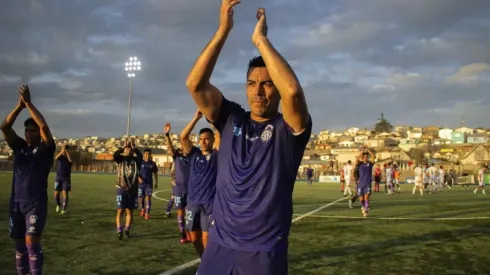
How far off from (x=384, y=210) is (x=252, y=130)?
16.9 meters

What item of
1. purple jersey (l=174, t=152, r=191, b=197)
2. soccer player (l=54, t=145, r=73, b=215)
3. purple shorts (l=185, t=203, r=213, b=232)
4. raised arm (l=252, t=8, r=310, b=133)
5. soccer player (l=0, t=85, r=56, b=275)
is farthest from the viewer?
soccer player (l=54, t=145, r=73, b=215)

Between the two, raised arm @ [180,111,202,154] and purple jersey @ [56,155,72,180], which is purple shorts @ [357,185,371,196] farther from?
purple jersey @ [56,155,72,180]

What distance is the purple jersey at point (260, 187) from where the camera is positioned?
2.94 metres

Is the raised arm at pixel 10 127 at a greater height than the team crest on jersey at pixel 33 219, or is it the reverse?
the raised arm at pixel 10 127

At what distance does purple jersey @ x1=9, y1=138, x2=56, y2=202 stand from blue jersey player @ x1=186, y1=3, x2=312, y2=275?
14.6 ft

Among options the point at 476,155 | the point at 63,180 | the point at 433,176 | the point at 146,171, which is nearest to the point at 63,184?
the point at 63,180

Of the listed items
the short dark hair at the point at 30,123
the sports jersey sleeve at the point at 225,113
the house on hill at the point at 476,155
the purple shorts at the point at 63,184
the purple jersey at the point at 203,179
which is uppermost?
the house on hill at the point at 476,155

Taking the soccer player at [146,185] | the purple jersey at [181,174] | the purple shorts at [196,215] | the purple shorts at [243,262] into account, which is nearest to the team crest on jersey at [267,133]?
the purple shorts at [243,262]

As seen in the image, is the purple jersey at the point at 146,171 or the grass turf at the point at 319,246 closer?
the grass turf at the point at 319,246

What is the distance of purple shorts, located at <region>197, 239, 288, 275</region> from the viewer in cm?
286

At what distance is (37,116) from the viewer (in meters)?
6.07

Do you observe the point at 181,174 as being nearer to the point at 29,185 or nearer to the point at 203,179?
the point at 203,179

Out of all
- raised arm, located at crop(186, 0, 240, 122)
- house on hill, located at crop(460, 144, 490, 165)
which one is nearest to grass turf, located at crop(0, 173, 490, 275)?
raised arm, located at crop(186, 0, 240, 122)

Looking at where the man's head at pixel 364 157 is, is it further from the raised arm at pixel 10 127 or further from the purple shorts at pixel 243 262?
the purple shorts at pixel 243 262
